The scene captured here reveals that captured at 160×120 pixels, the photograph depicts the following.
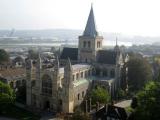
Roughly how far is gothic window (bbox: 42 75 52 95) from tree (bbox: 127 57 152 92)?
16659 mm

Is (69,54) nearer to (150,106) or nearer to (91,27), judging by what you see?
(91,27)

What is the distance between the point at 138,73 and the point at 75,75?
12.7 meters

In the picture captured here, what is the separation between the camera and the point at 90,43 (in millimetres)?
64375

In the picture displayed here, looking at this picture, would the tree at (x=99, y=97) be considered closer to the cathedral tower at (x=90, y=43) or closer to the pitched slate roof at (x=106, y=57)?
the pitched slate roof at (x=106, y=57)

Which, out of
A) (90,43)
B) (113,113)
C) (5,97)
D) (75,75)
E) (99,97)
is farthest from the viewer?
(90,43)

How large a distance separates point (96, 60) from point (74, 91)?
38.2 feet

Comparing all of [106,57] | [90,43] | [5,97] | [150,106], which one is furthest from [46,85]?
[150,106]

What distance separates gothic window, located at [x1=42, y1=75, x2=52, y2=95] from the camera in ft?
181

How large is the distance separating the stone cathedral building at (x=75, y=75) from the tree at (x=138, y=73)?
235 cm

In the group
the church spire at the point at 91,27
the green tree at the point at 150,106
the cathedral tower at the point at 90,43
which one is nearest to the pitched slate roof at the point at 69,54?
the cathedral tower at the point at 90,43

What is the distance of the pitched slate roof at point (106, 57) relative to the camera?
62.0 meters

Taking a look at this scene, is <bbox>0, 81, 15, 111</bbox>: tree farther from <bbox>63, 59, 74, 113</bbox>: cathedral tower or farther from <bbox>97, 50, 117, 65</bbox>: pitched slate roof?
<bbox>97, 50, 117, 65</bbox>: pitched slate roof

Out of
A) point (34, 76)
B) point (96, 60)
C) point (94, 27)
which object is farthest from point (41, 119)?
point (94, 27)

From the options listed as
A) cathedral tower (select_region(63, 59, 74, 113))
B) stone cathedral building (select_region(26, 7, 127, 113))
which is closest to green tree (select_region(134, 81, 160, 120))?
cathedral tower (select_region(63, 59, 74, 113))
